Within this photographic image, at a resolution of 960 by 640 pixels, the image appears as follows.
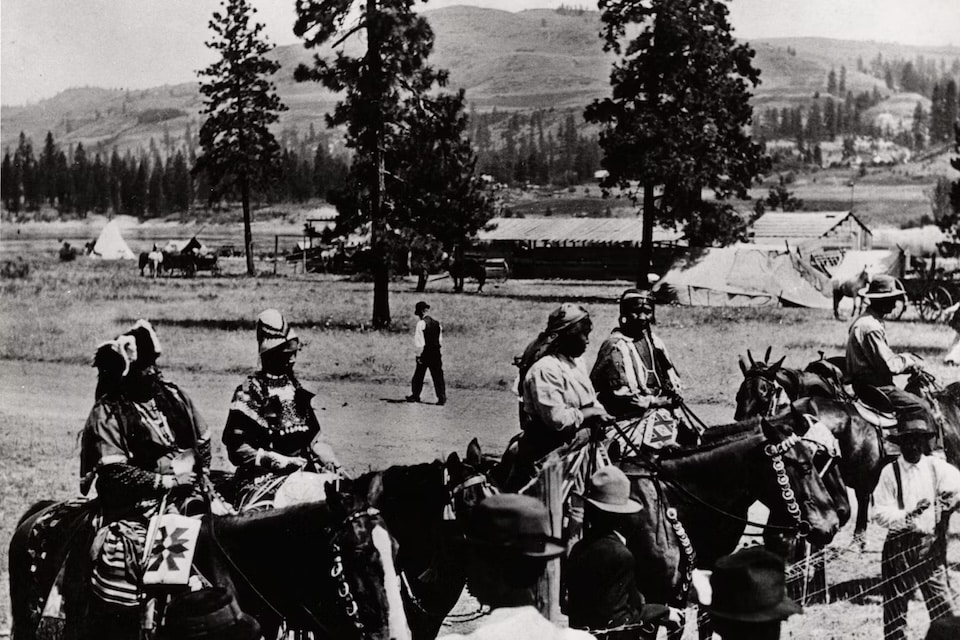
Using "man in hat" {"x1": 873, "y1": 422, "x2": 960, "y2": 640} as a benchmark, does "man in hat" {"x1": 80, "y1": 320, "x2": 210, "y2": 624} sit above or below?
above

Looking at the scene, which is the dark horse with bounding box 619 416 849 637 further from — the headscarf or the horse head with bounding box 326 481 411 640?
the horse head with bounding box 326 481 411 640

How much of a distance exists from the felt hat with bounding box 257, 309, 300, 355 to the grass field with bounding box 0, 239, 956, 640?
3.11m

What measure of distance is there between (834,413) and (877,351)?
0.81 m

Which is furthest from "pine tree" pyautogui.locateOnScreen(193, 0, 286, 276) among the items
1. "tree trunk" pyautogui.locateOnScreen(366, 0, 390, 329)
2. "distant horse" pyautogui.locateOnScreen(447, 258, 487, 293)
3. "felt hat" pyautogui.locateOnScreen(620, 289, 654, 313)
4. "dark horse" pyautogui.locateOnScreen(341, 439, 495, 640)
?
"dark horse" pyautogui.locateOnScreen(341, 439, 495, 640)

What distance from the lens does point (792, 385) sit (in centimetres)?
898

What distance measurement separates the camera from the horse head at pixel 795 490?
5.93 metres

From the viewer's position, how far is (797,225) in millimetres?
55719

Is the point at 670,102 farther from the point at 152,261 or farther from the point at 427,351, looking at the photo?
the point at 152,261

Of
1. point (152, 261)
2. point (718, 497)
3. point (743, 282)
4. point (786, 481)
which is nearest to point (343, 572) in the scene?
point (718, 497)

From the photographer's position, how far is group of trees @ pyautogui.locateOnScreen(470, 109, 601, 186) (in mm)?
96562

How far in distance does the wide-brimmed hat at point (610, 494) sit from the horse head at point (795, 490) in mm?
1889

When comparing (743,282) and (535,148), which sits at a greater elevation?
(535,148)

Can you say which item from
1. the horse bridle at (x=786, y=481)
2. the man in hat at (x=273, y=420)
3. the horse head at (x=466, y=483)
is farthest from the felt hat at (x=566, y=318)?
the man in hat at (x=273, y=420)

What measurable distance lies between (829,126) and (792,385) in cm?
15891
